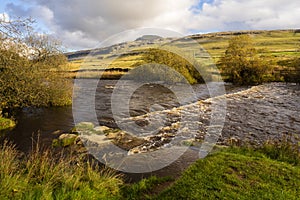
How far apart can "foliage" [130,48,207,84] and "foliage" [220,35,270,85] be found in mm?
5979

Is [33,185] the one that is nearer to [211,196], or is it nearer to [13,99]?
[211,196]

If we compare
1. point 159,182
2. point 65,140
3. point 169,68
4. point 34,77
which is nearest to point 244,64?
point 169,68

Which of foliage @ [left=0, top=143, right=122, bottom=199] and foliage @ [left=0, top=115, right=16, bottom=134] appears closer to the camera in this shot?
foliage @ [left=0, top=143, right=122, bottom=199]

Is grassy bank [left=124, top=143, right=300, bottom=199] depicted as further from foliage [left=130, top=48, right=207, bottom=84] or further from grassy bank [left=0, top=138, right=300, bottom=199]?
foliage [left=130, top=48, right=207, bottom=84]

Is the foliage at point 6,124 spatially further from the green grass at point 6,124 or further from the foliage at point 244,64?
the foliage at point 244,64

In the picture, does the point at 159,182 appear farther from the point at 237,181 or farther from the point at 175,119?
the point at 175,119

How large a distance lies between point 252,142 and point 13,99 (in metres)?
17.1

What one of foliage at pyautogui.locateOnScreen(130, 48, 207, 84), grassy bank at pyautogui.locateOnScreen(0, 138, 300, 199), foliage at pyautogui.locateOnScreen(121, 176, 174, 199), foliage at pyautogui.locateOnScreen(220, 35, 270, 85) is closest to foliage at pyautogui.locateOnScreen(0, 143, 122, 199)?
grassy bank at pyautogui.locateOnScreen(0, 138, 300, 199)

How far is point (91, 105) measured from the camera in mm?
23281

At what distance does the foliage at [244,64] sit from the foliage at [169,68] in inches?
235

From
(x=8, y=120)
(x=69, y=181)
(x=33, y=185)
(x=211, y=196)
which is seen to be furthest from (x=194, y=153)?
(x=8, y=120)

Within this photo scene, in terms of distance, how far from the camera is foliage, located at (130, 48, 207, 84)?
4344 cm

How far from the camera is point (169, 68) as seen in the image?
43688 millimetres

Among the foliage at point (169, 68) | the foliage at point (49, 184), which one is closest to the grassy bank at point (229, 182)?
the foliage at point (49, 184)
